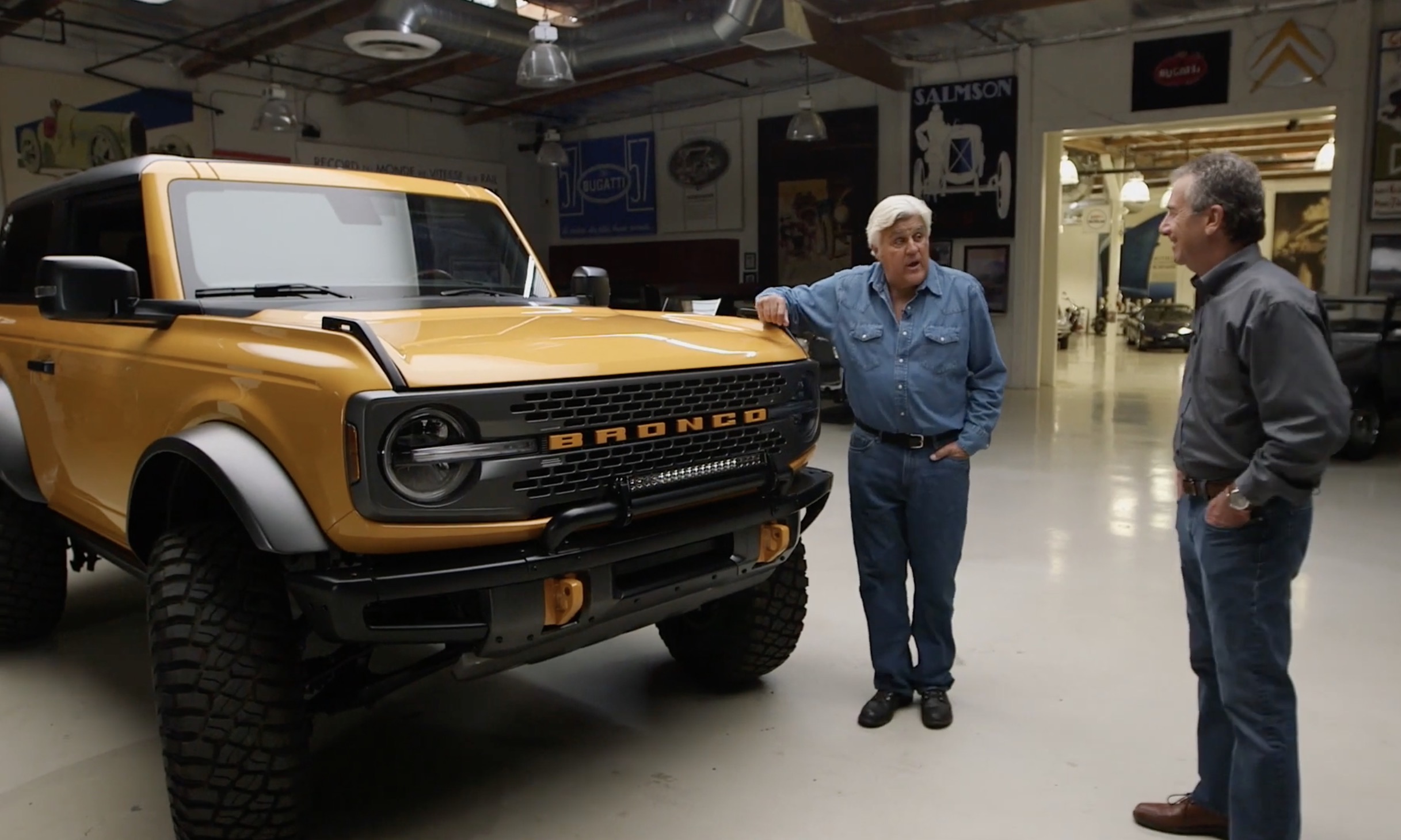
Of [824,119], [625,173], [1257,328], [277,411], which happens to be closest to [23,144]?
[625,173]

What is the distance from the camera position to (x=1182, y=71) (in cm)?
1012

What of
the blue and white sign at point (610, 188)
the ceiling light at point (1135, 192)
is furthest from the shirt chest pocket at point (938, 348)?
the ceiling light at point (1135, 192)

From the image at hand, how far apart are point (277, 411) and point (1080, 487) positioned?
211 inches

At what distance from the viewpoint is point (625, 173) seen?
15422 millimetres

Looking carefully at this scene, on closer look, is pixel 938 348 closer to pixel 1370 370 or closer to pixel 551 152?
pixel 1370 370

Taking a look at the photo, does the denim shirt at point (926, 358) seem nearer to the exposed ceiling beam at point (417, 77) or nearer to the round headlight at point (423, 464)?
the round headlight at point (423, 464)

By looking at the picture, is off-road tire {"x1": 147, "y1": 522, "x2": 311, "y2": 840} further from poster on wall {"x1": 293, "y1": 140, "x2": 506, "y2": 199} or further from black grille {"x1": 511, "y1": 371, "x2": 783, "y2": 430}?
poster on wall {"x1": 293, "y1": 140, "x2": 506, "y2": 199}

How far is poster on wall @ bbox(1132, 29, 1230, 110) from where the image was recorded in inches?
391

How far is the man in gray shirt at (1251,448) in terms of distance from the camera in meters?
1.84

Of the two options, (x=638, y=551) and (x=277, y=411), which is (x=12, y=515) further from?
(x=638, y=551)

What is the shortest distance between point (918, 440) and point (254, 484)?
1760mm

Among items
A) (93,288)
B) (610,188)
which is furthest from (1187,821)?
(610,188)

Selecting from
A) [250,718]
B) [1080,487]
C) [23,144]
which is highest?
[23,144]

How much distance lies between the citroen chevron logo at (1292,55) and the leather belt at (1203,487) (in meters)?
9.33
